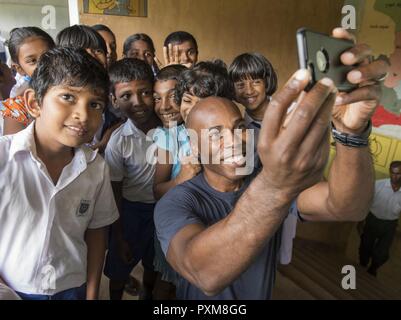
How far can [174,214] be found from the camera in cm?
86

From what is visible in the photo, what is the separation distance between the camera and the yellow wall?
137 inches

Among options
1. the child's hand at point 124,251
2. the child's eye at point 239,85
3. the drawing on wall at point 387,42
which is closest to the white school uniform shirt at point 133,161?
the child's hand at point 124,251

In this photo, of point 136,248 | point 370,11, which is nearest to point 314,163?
point 136,248

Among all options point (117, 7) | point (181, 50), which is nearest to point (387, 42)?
point (181, 50)

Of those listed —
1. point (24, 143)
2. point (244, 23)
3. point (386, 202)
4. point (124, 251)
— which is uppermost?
point (244, 23)

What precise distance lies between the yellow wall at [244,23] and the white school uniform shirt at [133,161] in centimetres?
209

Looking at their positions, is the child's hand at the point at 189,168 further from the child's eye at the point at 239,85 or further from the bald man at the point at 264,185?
the child's eye at the point at 239,85

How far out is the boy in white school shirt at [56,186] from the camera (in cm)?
99

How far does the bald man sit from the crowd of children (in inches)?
4.2

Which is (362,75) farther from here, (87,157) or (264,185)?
(87,157)

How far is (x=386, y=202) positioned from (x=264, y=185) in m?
3.49

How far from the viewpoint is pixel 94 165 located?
3.83 feet

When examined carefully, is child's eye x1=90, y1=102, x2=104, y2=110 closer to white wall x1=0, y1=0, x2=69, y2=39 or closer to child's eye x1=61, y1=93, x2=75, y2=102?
child's eye x1=61, y1=93, x2=75, y2=102

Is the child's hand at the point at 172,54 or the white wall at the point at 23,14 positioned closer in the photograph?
the child's hand at the point at 172,54
